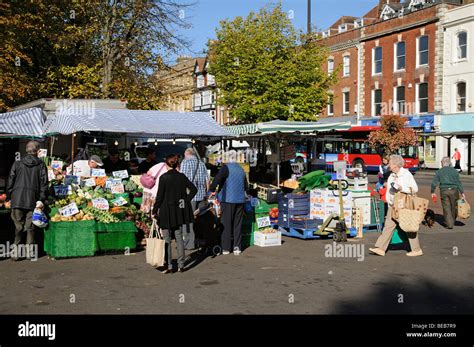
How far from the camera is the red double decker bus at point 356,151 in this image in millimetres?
36906

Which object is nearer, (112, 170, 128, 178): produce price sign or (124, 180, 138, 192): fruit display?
(124, 180, 138, 192): fruit display

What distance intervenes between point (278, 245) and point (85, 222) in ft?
12.1

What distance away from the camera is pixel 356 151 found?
127ft

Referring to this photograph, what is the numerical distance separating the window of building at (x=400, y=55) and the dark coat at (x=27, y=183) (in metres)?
37.9

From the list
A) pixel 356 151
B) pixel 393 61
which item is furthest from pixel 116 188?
pixel 393 61

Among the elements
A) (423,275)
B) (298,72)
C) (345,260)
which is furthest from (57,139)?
(298,72)

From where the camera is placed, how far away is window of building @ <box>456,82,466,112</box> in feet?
127

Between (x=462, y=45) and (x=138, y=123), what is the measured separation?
31.1 m

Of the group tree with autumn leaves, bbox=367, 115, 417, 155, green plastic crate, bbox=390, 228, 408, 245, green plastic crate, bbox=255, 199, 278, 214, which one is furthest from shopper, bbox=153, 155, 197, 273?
tree with autumn leaves, bbox=367, 115, 417, 155

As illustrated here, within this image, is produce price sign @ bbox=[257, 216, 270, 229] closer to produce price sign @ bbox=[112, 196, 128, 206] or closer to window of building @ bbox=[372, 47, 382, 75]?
produce price sign @ bbox=[112, 196, 128, 206]

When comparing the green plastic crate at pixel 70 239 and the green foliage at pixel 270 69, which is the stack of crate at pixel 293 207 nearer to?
the green plastic crate at pixel 70 239

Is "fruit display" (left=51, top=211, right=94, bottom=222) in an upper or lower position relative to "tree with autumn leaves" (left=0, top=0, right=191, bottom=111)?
lower

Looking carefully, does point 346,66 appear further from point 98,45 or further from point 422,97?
point 98,45

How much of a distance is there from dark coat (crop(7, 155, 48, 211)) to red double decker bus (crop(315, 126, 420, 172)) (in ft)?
93.6
